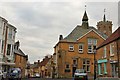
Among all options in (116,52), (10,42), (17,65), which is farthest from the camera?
(17,65)

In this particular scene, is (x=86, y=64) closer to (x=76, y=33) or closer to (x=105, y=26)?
(x=76, y=33)

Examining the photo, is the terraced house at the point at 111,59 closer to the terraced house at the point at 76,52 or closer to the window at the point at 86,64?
the terraced house at the point at 76,52

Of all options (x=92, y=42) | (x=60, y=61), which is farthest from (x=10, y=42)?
(x=92, y=42)

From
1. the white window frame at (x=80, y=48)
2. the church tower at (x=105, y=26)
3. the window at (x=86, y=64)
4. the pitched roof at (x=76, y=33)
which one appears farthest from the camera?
the church tower at (x=105, y=26)

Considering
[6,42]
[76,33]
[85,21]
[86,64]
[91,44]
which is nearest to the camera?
[6,42]

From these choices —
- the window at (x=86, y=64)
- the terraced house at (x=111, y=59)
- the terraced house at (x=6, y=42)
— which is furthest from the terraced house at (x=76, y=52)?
the terraced house at (x=111, y=59)

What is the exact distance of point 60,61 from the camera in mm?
50281

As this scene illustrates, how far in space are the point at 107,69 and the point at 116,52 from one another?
12.2 ft

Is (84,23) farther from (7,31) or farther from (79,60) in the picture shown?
(7,31)

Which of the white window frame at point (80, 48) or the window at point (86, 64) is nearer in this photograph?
the window at point (86, 64)

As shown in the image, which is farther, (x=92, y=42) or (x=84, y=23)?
(x=84, y=23)

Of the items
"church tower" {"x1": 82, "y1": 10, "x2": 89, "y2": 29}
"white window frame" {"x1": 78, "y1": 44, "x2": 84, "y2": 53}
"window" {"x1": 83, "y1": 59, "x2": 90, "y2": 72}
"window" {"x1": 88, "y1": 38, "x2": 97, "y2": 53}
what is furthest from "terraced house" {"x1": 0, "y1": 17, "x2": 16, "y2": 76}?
"church tower" {"x1": 82, "y1": 10, "x2": 89, "y2": 29}

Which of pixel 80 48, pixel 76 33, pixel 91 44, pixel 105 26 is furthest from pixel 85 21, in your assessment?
pixel 105 26

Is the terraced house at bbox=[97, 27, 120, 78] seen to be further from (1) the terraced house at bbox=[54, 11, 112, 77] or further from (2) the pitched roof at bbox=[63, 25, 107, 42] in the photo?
(2) the pitched roof at bbox=[63, 25, 107, 42]
